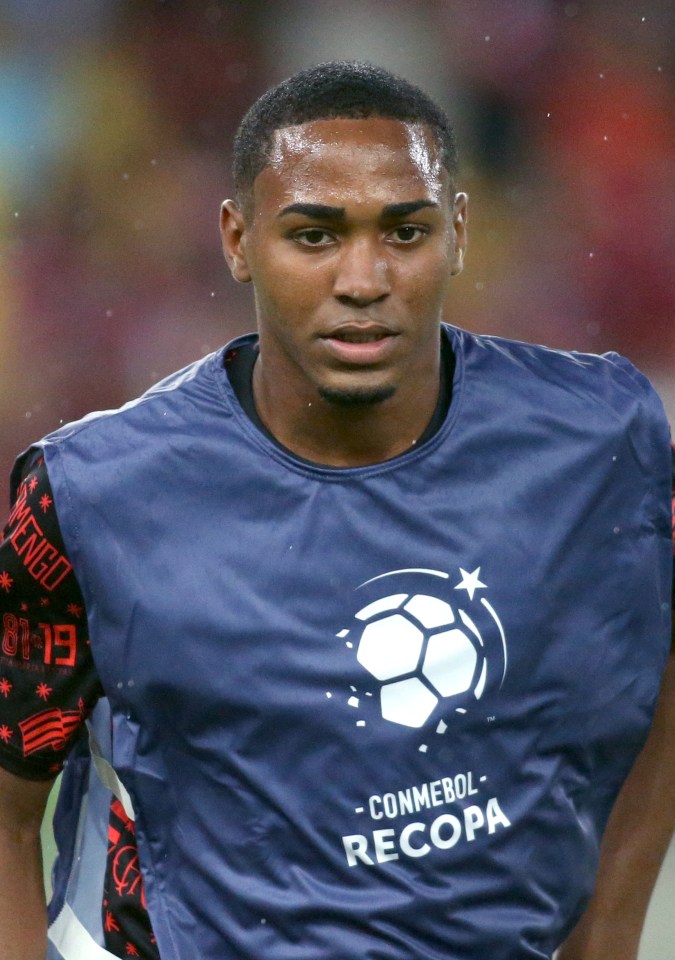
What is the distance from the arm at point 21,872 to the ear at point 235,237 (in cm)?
84

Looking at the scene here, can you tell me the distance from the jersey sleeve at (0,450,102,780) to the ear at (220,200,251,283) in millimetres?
410

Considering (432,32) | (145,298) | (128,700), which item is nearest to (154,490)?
(128,700)

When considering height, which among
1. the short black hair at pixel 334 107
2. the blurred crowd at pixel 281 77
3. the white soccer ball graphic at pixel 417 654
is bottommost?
the white soccer ball graphic at pixel 417 654

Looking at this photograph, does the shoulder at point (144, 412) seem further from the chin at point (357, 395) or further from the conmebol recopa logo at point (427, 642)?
the conmebol recopa logo at point (427, 642)

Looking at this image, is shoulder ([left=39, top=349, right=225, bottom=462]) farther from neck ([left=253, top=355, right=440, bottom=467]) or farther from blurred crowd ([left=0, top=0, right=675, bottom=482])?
blurred crowd ([left=0, top=0, right=675, bottom=482])

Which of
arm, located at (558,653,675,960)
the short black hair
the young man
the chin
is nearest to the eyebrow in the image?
the young man

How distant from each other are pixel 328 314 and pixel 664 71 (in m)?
4.15

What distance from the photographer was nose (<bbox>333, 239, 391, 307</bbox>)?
1.88 m

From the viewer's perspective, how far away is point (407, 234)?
6.44ft

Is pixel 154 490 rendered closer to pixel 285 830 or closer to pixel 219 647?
pixel 219 647

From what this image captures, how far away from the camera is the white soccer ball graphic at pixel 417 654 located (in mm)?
1922

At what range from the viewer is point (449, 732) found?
6.34 feet

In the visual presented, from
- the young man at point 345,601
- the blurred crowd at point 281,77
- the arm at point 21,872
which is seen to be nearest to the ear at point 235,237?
the young man at point 345,601

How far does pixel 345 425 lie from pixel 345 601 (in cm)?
26
